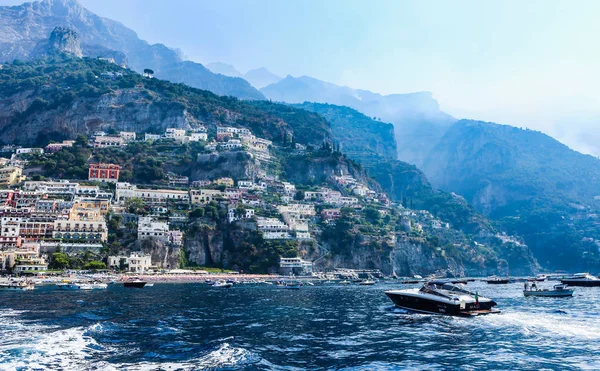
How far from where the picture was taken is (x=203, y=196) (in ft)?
425

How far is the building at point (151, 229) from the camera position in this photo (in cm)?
10662

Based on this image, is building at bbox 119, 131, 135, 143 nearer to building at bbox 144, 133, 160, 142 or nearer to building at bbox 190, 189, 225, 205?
building at bbox 144, 133, 160, 142

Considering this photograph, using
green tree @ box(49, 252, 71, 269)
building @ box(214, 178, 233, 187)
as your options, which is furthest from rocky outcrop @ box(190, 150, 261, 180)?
green tree @ box(49, 252, 71, 269)

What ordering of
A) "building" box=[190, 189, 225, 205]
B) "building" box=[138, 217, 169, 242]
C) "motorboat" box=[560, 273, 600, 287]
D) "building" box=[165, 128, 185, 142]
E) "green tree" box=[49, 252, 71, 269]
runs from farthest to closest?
"building" box=[165, 128, 185, 142]
"building" box=[190, 189, 225, 205]
"building" box=[138, 217, 169, 242]
"motorboat" box=[560, 273, 600, 287]
"green tree" box=[49, 252, 71, 269]

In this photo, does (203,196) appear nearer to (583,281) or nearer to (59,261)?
(59,261)

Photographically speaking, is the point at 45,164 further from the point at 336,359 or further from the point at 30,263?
the point at 336,359

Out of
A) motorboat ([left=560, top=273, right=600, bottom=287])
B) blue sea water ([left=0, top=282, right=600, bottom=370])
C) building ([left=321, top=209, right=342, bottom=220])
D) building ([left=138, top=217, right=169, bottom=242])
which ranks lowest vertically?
blue sea water ([left=0, top=282, right=600, bottom=370])

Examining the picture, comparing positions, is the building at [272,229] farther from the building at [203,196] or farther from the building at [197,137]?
the building at [197,137]

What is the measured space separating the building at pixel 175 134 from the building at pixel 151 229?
61.0 m

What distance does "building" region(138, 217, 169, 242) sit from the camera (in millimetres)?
106625

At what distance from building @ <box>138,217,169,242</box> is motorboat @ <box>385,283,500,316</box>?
74.2 m

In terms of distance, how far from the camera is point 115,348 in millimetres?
25688

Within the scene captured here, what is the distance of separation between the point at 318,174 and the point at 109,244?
89323mm

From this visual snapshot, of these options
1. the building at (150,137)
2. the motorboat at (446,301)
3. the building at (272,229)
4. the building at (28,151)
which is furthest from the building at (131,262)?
the building at (150,137)
